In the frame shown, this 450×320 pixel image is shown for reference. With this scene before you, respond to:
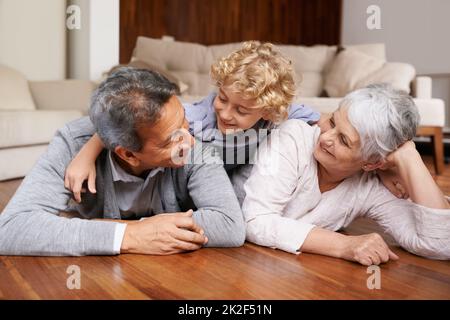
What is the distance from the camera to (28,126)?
8.75 ft

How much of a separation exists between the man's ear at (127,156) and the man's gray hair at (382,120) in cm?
57

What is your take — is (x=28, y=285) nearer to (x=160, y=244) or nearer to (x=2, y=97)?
(x=160, y=244)

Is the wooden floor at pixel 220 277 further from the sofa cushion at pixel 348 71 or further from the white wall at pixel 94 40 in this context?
the white wall at pixel 94 40

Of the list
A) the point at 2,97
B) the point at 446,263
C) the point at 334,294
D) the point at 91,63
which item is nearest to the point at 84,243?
the point at 334,294

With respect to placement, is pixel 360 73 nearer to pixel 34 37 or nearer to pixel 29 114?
pixel 29 114

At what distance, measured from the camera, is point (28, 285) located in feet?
3.07

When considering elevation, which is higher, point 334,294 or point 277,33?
point 277,33

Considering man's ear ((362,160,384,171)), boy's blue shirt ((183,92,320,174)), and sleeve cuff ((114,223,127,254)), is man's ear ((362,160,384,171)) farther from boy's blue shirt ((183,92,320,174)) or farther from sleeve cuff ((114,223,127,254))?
sleeve cuff ((114,223,127,254))

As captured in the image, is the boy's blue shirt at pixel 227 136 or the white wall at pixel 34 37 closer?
the boy's blue shirt at pixel 227 136

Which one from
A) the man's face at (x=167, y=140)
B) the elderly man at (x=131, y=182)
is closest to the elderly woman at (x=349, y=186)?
the elderly man at (x=131, y=182)

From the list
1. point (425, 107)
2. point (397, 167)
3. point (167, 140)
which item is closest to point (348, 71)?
point (425, 107)

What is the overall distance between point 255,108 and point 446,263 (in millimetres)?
669

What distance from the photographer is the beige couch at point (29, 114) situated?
2.58 m

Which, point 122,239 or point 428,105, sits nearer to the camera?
point 122,239
